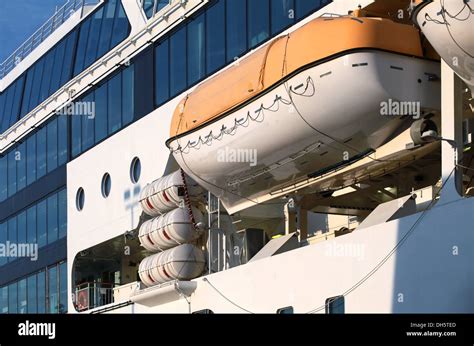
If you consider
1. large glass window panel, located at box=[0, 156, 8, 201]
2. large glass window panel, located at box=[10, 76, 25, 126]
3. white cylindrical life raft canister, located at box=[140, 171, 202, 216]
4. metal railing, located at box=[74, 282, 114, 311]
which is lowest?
metal railing, located at box=[74, 282, 114, 311]

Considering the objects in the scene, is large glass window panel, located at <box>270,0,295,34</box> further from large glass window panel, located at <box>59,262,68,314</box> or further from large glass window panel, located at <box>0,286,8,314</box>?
large glass window panel, located at <box>0,286,8,314</box>

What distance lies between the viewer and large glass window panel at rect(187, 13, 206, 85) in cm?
1761

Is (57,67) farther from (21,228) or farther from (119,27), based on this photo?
(21,228)

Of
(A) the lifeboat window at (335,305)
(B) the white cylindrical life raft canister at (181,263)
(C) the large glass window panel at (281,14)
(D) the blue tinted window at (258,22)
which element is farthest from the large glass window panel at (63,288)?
(A) the lifeboat window at (335,305)

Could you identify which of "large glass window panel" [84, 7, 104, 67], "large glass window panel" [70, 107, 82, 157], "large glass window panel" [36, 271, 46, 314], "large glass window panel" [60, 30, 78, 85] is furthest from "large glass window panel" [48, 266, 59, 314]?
"large glass window panel" [84, 7, 104, 67]

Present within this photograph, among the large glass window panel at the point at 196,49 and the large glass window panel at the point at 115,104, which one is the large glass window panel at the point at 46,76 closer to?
the large glass window panel at the point at 115,104

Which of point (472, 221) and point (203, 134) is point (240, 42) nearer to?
point (203, 134)

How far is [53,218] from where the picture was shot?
2411 centimetres

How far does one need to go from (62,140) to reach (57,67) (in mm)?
2231

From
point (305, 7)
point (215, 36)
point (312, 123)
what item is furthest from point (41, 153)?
point (312, 123)

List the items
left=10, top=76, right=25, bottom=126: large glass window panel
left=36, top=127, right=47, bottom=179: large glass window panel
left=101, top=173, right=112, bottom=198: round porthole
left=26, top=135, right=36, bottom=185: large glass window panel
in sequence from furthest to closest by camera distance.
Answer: left=10, top=76, right=25, bottom=126: large glass window panel
left=26, top=135, right=36, bottom=185: large glass window panel
left=36, top=127, right=47, bottom=179: large glass window panel
left=101, top=173, right=112, bottom=198: round porthole

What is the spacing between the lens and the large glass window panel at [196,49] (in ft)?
57.8

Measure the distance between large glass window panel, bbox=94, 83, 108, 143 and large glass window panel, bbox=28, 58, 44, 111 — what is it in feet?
14.9
